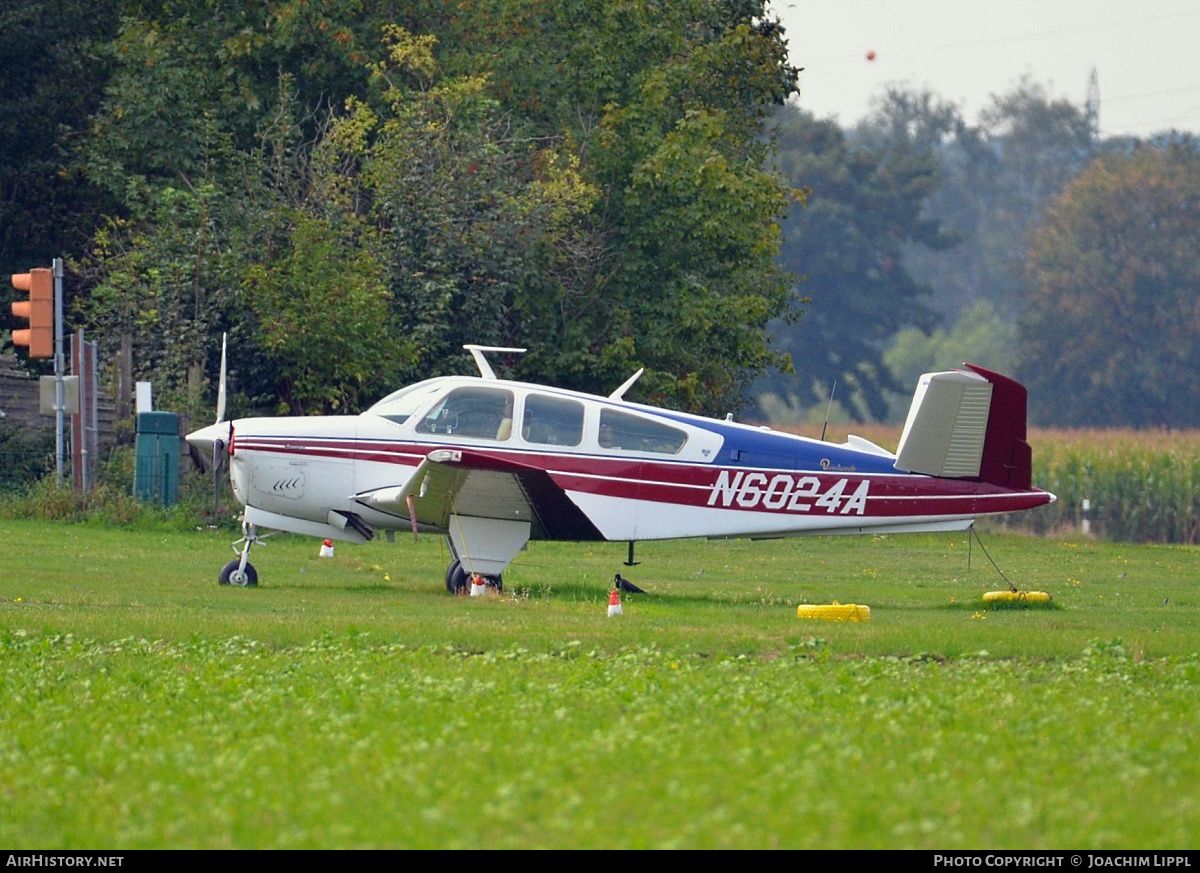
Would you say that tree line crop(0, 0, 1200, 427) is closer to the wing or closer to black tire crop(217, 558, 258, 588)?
black tire crop(217, 558, 258, 588)

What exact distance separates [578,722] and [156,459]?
717 inches

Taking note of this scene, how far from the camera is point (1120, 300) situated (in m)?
70.1

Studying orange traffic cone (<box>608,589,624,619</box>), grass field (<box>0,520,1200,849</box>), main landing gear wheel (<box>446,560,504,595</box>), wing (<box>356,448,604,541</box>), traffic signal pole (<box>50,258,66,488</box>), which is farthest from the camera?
traffic signal pole (<box>50,258,66,488</box>)

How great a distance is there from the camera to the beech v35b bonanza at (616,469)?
15.7 m

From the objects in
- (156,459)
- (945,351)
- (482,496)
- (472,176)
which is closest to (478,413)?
(482,496)

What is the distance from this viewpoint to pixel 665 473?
15.9 metres

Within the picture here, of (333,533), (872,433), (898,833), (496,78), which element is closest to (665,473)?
(333,533)

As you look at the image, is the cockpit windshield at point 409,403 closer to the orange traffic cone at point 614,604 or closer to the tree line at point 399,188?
the orange traffic cone at point 614,604

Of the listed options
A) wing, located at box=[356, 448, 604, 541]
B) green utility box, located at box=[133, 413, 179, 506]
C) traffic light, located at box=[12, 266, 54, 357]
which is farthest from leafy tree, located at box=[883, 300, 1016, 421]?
wing, located at box=[356, 448, 604, 541]

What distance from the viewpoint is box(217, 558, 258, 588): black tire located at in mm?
16141

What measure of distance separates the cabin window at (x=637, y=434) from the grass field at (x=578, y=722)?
5.01 feet

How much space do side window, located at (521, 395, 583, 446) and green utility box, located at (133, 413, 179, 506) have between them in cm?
1084

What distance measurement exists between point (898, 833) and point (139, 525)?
63.7 ft

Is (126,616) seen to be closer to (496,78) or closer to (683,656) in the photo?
(683,656)
